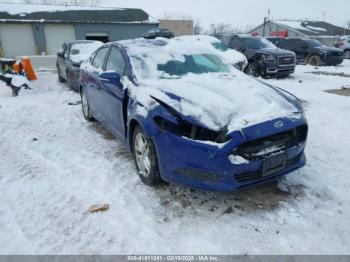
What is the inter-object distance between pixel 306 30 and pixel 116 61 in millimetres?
46598

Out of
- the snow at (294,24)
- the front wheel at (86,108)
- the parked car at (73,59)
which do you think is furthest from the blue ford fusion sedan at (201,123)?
the snow at (294,24)

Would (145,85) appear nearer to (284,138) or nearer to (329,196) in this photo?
(284,138)

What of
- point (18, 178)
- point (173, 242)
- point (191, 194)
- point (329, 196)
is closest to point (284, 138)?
point (329, 196)

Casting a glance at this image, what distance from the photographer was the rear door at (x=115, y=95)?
3756 mm

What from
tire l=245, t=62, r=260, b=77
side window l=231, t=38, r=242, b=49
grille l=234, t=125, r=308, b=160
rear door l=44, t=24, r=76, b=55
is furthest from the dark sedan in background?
rear door l=44, t=24, r=76, b=55

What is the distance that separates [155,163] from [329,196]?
6.36 ft

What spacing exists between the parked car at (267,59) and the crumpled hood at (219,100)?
7918 mm

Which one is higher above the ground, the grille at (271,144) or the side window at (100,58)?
the side window at (100,58)

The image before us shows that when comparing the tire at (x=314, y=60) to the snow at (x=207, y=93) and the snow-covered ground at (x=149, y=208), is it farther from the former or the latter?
the snow at (x=207, y=93)

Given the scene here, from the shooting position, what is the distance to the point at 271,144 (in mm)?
2754

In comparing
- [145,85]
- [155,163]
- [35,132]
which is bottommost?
[35,132]

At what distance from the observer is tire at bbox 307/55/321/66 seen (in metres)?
15.1

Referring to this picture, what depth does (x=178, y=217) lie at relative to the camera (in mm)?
2820

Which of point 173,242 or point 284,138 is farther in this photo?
point 284,138
